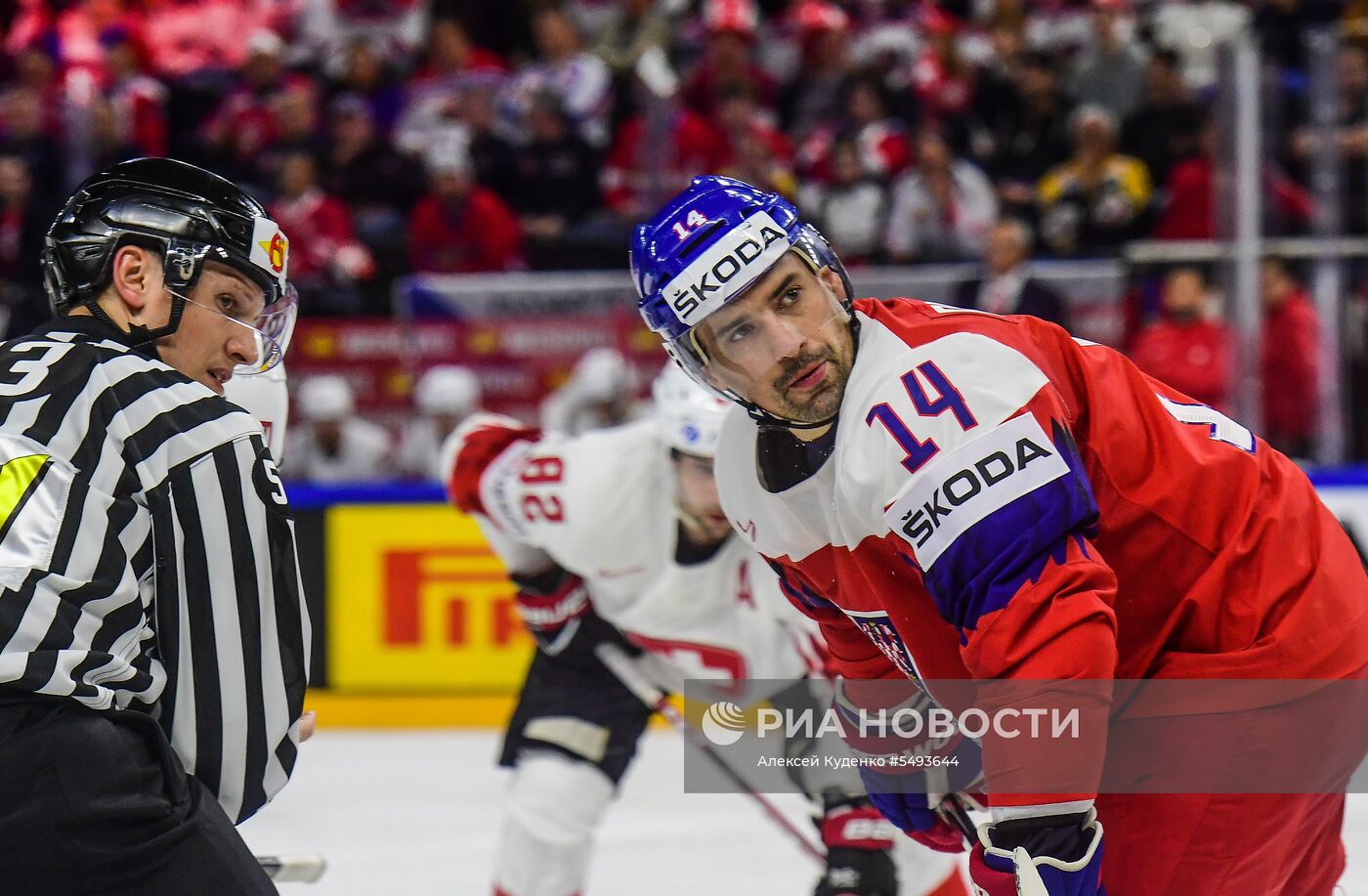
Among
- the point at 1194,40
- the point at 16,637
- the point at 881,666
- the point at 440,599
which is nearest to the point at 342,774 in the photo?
the point at 440,599

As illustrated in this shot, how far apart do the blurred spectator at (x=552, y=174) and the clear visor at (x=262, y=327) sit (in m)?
4.79

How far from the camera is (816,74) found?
25.9ft

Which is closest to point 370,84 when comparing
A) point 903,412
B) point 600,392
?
point 600,392

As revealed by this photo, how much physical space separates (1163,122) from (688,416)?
14.9 ft

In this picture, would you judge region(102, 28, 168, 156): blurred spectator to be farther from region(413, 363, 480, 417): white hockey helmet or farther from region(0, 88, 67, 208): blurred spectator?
region(413, 363, 480, 417): white hockey helmet

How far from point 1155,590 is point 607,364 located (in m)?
4.07

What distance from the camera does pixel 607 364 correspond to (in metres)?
5.86

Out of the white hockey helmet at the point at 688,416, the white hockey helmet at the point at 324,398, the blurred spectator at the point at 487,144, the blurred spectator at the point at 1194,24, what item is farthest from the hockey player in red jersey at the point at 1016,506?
the blurred spectator at the point at 1194,24

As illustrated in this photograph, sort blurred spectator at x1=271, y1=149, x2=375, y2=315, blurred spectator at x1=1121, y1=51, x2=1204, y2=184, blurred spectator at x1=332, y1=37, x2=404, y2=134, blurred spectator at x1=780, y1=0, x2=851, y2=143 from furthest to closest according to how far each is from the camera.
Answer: blurred spectator at x1=332, y1=37, x2=404, y2=134 → blurred spectator at x1=780, y1=0, x2=851, y2=143 → blurred spectator at x1=1121, y1=51, x2=1204, y2=184 → blurred spectator at x1=271, y1=149, x2=375, y2=315

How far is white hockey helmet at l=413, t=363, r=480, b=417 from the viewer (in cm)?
584

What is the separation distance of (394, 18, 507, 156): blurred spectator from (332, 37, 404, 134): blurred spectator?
72 mm

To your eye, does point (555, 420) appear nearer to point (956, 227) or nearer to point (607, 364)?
point (607, 364)

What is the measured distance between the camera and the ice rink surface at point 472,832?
3.67 m

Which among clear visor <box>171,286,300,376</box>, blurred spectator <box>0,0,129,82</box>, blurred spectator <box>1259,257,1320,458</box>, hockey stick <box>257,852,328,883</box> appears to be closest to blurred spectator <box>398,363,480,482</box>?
blurred spectator <box>1259,257,1320,458</box>
